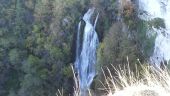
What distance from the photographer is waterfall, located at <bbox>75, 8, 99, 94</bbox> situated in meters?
19.4

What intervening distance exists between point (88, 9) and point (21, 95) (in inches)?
199

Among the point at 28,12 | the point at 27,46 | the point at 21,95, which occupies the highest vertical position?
the point at 28,12

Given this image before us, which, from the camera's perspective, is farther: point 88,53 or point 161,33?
point 88,53

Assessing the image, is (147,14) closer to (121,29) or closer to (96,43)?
(121,29)

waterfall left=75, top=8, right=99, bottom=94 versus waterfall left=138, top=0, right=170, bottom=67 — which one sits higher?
waterfall left=138, top=0, right=170, bottom=67

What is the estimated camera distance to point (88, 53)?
19828 millimetres

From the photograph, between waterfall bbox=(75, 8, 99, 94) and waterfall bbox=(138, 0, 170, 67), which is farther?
waterfall bbox=(75, 8, 99, 94)

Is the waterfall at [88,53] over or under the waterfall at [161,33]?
under

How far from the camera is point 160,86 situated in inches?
238

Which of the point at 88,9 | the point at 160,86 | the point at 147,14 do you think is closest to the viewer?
the point at 160,86

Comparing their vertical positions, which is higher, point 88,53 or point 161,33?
point 161,33

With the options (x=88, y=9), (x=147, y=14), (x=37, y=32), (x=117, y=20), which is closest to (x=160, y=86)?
(x=147, y=14)

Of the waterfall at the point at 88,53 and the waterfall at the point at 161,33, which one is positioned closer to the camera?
the waterfall at the point at 161,33

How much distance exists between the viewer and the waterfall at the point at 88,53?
762 inches
